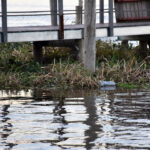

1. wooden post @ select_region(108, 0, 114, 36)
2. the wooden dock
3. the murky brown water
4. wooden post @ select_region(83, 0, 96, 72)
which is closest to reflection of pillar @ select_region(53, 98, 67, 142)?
the murky brown water

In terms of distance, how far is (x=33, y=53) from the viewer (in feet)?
79.9

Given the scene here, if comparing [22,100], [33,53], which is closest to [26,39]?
[33,53]

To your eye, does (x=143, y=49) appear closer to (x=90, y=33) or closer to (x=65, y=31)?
(x=65, y=31)

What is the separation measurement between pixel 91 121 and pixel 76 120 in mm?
316

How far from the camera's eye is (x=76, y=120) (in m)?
13.6

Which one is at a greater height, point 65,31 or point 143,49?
point 65,31

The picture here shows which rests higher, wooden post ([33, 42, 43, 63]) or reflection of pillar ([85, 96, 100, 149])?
wooden post ([33, 42, 43, 63])

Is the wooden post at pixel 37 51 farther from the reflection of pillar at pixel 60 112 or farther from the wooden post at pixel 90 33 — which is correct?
the reflection of pillar at pixel 60 112

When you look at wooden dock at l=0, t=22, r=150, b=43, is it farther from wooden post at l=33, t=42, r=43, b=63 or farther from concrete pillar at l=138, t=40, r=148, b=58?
wooden post at l=33, t=42, r=43, b=63

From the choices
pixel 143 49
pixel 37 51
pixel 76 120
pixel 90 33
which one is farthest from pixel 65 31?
pixel 76 120

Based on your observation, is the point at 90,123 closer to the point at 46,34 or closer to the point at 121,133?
the point at 121,133

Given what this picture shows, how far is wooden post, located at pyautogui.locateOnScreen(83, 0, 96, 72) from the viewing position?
67.9ft

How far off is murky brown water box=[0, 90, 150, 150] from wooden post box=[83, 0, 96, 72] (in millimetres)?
2657

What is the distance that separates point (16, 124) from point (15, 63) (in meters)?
9.68
